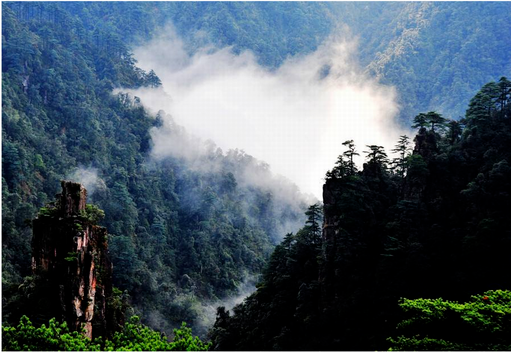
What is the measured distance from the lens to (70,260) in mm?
34656

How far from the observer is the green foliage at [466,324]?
21.1 meters

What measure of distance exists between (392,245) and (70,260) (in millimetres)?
17185

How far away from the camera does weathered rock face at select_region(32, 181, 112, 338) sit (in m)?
34.1

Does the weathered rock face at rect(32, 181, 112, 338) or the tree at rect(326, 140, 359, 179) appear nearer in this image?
the weathered rock face at rect(32, 181, 112, 338)

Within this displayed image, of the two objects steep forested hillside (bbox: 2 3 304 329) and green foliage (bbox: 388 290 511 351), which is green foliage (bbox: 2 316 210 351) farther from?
steep forested hillside (bbox: 2 3 304 329)

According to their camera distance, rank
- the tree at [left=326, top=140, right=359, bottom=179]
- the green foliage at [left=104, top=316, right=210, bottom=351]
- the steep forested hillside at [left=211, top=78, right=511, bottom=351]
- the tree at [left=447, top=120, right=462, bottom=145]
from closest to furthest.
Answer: the green foliage at [left=104, top=316, right=210, bottom=351]
the steep forested hillside at [left=211, top=78, right=511, bottom=351]
the tree at [left=326, top=140, right=359, bottom=179]
the tree at [left=447, top=120, right=462, bottom=145]

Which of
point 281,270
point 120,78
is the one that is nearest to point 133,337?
point 281,270

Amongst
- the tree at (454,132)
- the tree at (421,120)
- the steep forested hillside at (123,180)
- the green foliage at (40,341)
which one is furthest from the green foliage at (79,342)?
the steep forested hillside at (123,180)

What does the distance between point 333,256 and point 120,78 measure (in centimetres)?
8967

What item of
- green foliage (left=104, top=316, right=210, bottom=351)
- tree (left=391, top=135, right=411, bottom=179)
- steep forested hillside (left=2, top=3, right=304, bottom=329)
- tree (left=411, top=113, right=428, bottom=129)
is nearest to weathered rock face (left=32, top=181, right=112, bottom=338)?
green foliage (left=104, top=316, right=210, bottom=351)

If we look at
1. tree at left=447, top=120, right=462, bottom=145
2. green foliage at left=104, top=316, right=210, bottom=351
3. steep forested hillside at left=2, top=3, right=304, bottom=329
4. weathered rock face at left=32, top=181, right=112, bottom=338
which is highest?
steep forested hillside at left=2, top=3, right=304, bottom=329

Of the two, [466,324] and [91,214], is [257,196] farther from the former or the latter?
[466,324]

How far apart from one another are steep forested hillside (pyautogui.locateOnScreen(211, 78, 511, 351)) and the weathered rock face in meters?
10.9

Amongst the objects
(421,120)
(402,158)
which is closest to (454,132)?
(421,120)
